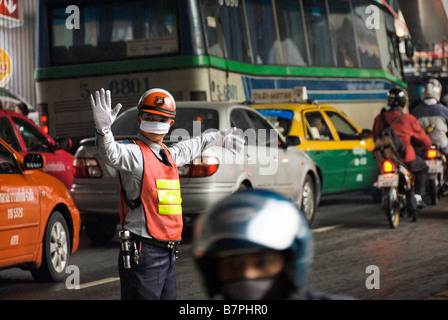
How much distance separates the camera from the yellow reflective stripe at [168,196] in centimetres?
490

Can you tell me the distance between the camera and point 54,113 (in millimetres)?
16078

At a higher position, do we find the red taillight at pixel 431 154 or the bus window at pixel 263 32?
the bus window at pixel 263 32

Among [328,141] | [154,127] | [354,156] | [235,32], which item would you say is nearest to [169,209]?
[154,127]

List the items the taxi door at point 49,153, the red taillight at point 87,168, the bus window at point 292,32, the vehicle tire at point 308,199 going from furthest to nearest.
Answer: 1. the bus window at point 292,32
2. the vehicle tire at point 308,199
3. the taxi door at point 49,153
4. the red taillight at point 87,168

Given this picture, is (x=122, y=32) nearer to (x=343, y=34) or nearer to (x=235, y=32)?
(x=235, y=32)

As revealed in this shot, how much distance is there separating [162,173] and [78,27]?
11.6m

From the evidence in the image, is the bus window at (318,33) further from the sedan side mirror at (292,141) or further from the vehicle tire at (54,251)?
the vehicle tire at (54,251)

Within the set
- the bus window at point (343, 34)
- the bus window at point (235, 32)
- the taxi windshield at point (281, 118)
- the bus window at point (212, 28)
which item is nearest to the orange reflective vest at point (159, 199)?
the taxi windshield at point (281, 118)

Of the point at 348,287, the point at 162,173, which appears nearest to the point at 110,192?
the point at 348,287

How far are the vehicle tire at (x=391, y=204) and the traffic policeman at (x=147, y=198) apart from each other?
23.4ft

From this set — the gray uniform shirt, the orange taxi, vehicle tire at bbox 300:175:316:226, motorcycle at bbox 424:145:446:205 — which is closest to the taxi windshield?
vehicle tire at bbox 300:175:316:226

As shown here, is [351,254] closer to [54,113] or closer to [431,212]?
[431,212]

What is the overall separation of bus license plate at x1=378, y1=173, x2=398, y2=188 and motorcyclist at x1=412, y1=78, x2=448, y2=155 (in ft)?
11.2

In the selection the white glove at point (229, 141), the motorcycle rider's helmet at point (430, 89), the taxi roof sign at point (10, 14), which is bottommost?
the white glove at point (229, 141)
